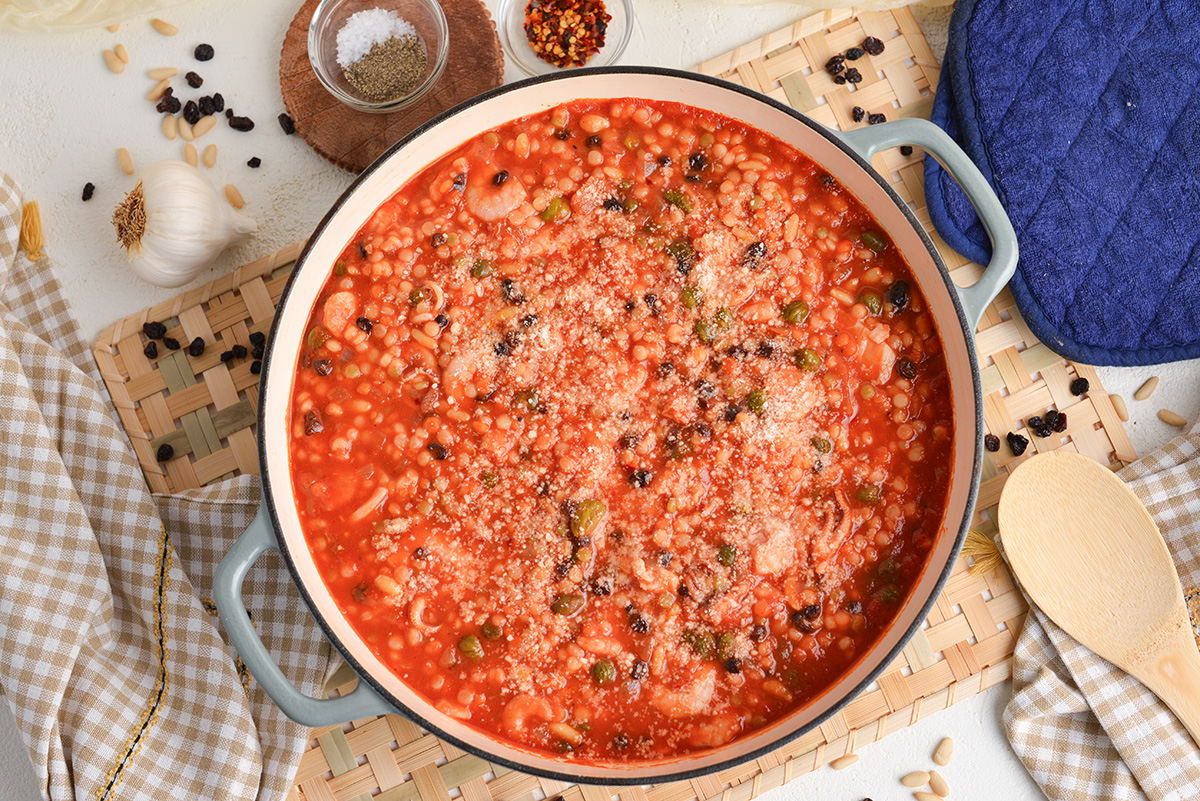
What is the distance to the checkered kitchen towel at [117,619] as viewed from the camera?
3.14m

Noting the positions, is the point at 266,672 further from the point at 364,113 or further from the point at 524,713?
the point at 364,113

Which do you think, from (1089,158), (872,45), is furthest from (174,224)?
(1089,158)

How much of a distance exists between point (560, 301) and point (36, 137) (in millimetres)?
2370

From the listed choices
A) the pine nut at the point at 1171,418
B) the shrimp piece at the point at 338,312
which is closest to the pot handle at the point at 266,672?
the shrimp piece at the point at 338,312

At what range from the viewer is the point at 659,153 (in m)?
3.13

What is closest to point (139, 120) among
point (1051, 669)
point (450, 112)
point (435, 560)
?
point (450, 112)

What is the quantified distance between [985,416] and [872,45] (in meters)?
1.52

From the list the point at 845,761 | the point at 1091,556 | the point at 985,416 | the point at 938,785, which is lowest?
the point at 938,785

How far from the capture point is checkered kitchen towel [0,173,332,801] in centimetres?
314

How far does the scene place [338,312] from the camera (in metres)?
3.11

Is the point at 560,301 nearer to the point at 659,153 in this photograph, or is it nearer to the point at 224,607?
the point at 659,153

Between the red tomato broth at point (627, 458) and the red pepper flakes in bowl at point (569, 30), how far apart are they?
717mm

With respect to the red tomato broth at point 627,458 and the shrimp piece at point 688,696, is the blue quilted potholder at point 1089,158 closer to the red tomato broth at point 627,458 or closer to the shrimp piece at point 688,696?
the red tomato broth at point 627,458

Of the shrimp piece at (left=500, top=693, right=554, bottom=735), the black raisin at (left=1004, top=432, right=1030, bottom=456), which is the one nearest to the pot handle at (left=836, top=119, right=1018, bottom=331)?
the black raisin at (left=1004, top=432, right=1030, bottom=456)
